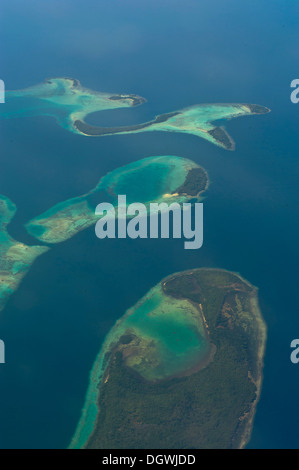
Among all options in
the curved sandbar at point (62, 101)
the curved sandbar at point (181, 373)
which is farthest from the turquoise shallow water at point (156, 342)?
the curved sandbar at point (62, 101)

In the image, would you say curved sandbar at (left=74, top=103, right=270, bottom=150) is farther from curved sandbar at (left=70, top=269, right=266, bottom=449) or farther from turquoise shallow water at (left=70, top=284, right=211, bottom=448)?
turquoise shallow water at (left=70, top=284, right=211, bottom=448)

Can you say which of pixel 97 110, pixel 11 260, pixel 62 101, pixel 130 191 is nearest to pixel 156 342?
pixel 11 260

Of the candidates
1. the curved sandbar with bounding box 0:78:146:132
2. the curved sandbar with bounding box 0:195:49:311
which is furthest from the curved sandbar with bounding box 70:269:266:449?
the curved sandbar with bounding box 0:78:146:132

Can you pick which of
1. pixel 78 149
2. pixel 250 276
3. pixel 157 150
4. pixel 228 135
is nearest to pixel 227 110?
pixel 228 135

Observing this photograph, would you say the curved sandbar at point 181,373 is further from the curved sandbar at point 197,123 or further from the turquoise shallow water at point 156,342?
the curved sandbar at point 197,123

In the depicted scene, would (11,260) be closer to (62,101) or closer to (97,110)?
(97,110)

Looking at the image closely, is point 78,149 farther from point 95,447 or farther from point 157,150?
point 95,447

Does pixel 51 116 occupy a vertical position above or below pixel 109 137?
above

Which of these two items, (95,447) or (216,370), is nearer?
(95,447)
